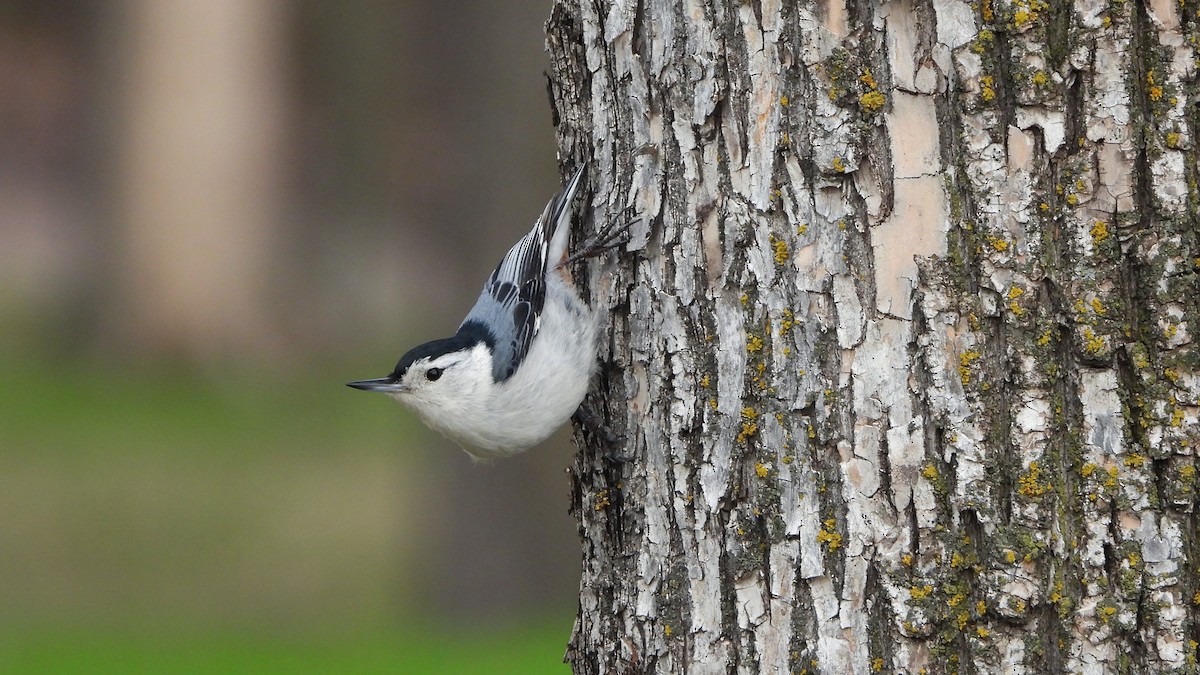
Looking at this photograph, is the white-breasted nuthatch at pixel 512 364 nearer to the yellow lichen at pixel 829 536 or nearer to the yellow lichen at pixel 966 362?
the yellow lichen at pixel 829 536

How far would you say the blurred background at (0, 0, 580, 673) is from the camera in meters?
7.16

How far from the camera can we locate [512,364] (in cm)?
353

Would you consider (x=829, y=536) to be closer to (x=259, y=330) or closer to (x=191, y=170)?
(x=191, y=170)

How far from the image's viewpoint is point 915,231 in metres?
2.29

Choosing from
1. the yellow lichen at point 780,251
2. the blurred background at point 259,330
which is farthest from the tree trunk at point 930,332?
the blurred background at point 259,330

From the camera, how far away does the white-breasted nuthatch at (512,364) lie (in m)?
3.27

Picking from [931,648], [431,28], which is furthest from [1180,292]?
[431,28]

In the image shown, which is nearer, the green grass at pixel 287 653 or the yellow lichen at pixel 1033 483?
the yellow lichen at pixel 1033 483

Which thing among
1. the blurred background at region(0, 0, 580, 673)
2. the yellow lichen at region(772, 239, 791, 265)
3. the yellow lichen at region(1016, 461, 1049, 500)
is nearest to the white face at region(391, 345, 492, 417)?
the yellow lichen at region(772, 239, 791, 265)

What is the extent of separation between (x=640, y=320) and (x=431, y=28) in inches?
531

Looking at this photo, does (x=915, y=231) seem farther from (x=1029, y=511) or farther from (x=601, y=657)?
(x=601, y=657)

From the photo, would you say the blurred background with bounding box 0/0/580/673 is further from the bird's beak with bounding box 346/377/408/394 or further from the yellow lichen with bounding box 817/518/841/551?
the yellow lichen with bounding box 817/518/841/551

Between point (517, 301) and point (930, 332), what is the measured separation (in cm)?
162

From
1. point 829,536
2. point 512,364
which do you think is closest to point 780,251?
point 829,536
